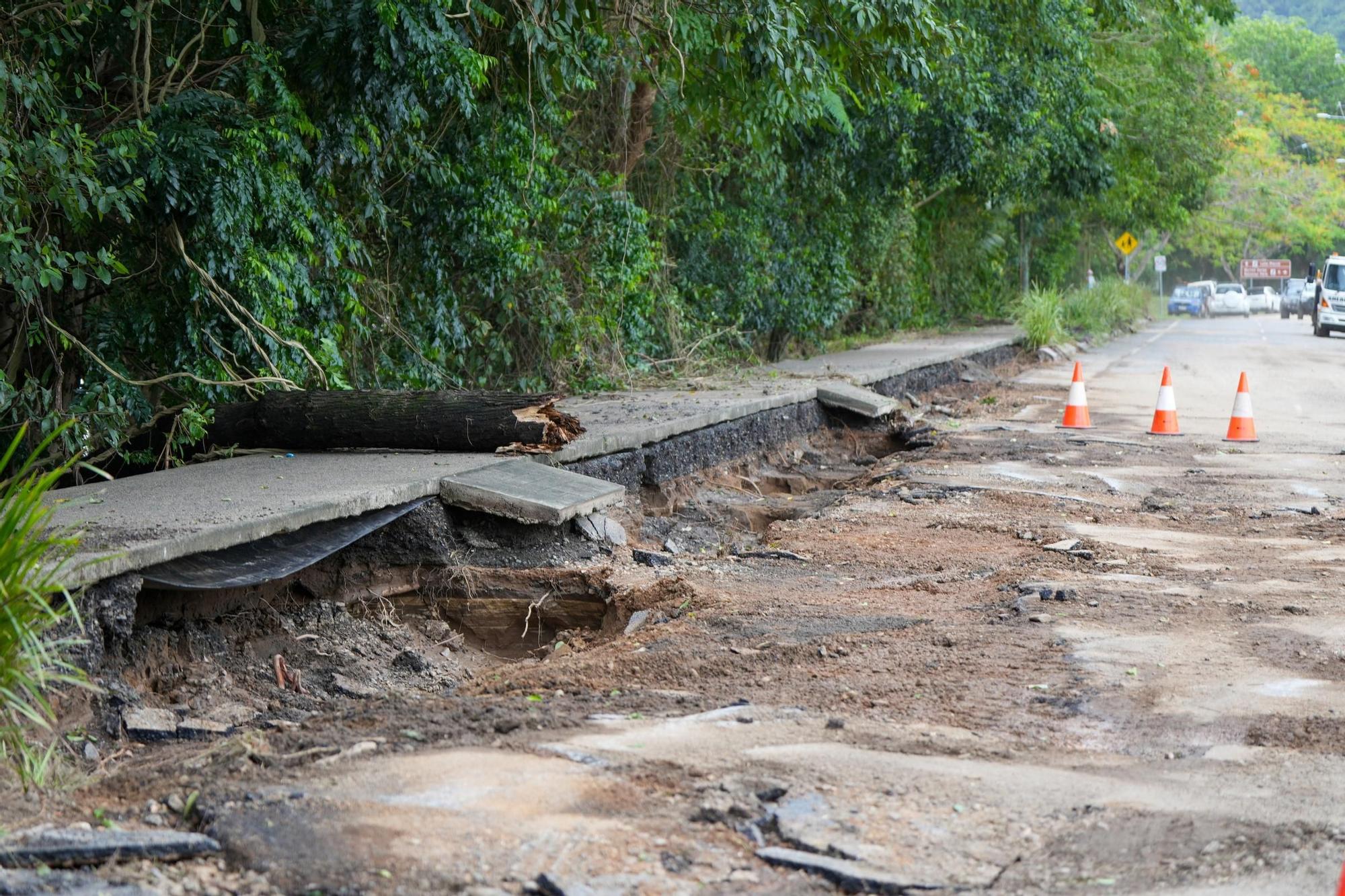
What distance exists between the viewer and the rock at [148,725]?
454cm

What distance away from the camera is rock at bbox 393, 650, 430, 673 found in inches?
232

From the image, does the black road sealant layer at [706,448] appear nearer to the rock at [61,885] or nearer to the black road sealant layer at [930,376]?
the black road sealant layer at [930,376]

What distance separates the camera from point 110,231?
785 centimetres

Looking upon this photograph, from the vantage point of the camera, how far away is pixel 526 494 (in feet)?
22.3

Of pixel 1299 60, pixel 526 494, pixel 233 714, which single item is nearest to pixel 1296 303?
pixel 1299 60

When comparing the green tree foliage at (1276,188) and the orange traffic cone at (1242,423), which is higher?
the green tree foliage at (1276,188)

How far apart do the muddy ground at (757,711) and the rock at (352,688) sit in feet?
0.04

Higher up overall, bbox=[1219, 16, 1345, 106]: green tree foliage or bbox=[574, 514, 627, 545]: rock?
bbox=[1219, 16, 1345, 106]: green tree foliage

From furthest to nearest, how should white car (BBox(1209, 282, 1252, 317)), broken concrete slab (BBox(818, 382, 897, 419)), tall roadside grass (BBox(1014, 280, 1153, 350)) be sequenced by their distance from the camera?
white car (BBox(1209, 282, 1252, 317)) → tall roadside grass (BBox(1014, 280, 1153, 350)) → broken concrete slab (BBox(818, 382, 897, 419))

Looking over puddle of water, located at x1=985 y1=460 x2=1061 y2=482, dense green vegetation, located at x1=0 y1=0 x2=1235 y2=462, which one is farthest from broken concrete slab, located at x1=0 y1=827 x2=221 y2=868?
puddle of water, located at x1=985 y1=460 x2=1061 y2=482

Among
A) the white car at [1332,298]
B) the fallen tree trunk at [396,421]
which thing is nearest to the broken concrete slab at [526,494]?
the fallen tree trunk at [396,421]

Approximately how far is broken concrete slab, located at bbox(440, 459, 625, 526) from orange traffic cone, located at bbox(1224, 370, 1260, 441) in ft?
24.3

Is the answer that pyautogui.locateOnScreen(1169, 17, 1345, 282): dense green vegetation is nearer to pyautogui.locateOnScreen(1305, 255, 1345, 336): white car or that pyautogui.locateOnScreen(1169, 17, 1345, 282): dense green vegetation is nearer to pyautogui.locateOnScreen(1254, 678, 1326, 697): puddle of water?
Answer: pyautogui.locateOnScreen(1305, 255, 1345, 336): white car

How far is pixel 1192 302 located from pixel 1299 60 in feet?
114
